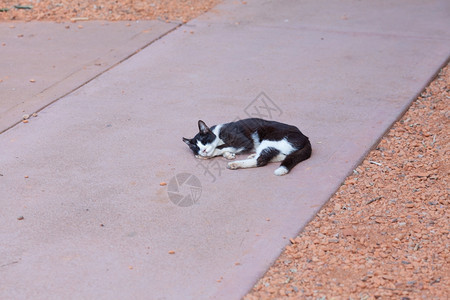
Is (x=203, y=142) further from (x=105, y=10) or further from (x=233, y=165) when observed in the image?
(x=105, y=10)

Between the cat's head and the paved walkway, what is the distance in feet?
0.35

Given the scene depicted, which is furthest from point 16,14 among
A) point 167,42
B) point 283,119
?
point 283,119

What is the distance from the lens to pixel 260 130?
5.95 meters

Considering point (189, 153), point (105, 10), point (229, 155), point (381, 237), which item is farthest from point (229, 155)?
point (105, 10)

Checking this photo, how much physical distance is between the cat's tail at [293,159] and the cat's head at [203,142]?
662mm

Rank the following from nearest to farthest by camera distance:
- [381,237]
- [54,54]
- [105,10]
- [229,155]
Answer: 1. [381,237]
2. [229,155]
3. [54,54]
4. [105,10]

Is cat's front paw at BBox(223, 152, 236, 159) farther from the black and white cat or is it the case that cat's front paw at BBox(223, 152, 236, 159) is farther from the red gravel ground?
the red gravel ground

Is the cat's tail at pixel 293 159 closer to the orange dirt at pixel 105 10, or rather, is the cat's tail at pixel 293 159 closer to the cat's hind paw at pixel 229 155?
the cat's hind paw at pixel 229 155

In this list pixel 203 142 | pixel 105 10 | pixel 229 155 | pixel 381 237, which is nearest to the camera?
pixel 381 237

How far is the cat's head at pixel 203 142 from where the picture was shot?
5805 millimetres

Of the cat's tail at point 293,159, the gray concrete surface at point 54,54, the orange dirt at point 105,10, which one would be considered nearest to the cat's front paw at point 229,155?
the cat's tail at point 293,159

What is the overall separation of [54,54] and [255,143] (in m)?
3.72

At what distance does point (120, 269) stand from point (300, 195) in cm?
162

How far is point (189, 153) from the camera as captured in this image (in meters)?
6.01
